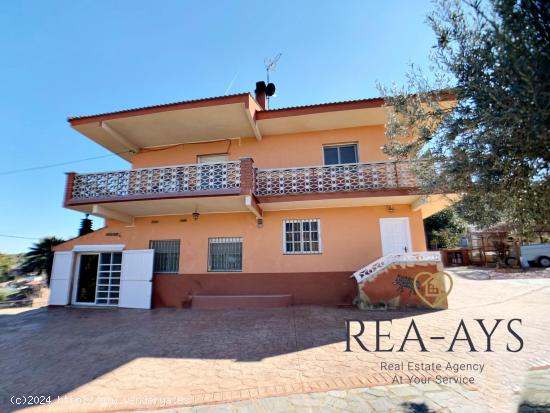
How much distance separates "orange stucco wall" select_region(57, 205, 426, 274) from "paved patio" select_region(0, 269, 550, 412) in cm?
194

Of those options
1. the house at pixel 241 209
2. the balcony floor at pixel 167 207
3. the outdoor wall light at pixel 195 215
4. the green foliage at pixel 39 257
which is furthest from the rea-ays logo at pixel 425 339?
the green foliage at pixel 39 257

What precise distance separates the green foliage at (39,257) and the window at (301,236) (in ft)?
38.3

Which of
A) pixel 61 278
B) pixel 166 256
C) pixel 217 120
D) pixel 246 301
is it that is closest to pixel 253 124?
pixel 217 120

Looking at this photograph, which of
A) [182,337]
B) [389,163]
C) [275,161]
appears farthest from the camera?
[275,161]

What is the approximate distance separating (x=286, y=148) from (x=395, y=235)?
5717 mm

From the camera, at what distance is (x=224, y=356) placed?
18.6 feet

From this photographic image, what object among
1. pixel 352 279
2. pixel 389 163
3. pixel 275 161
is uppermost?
pixel 275 161

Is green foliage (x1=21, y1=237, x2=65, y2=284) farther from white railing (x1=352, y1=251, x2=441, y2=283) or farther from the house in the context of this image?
white railing (x1=352, y1=251, x2=441, y2=283)

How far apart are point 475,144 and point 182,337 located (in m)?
7.56

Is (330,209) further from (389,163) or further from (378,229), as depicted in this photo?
(389,163)

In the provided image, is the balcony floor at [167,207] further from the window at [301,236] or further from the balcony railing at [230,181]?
the window at [301,236]

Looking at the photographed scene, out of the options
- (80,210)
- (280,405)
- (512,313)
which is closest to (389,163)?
(512,313)

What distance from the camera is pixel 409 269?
9.22m

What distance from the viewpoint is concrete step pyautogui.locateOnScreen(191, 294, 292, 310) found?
1023 centimetres
